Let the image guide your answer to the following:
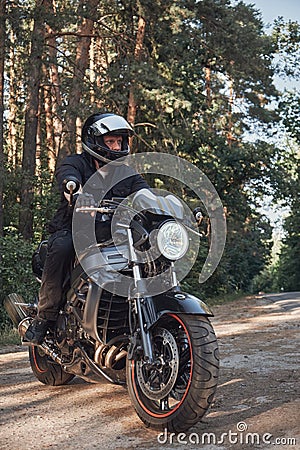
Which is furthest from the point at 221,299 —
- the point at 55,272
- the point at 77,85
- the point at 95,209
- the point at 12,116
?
the point at 95,209

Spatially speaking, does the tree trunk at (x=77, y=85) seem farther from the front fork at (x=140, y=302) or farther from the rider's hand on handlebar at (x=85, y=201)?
the front fork at (x=140, y=302)

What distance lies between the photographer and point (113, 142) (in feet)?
18.8

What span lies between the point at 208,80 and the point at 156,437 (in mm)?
29098

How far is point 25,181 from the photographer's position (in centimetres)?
1830

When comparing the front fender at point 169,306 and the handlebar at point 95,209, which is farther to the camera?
the handlebar at point 95,209

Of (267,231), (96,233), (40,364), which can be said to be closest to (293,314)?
(40,364)

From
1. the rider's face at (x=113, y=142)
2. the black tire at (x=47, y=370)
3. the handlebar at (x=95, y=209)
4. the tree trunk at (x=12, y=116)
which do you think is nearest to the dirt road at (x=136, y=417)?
the black tire at (x=47, y=370)

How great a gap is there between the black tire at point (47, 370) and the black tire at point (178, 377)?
1.63 metres

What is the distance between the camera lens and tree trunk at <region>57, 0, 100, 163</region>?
62.4 feet

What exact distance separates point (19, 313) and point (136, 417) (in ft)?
6.79

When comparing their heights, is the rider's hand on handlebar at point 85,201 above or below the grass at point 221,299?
above

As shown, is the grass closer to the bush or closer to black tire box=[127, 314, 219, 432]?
the bush

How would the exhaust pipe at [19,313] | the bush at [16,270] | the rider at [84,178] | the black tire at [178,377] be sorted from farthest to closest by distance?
the bush at [16,270] < the exhaust pipe at [19,313] < the rider at [84,178] < the black tire at [178,377]

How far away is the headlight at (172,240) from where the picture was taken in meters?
4.86
